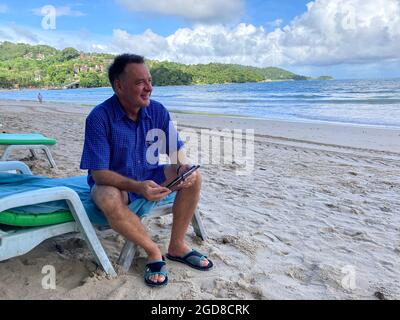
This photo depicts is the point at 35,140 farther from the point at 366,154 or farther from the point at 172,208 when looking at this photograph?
the point at 366,154

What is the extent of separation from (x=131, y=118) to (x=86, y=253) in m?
1.04

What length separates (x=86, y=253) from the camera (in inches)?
109

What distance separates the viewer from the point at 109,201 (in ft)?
7.77

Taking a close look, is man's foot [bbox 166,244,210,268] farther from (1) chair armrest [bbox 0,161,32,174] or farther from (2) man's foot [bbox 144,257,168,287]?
(1) chair armrest [bbox 0,161,32,174]

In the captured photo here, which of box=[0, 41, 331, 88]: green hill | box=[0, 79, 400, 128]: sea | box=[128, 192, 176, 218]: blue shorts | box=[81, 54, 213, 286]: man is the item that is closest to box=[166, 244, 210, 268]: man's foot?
box=[81, 54, 213, 286]: man

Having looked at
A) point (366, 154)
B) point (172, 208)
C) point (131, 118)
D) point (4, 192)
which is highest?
point (131, 118)

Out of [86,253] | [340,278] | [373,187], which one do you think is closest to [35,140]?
[86,253]

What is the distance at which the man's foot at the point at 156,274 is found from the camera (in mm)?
2371

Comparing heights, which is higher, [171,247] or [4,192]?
[4,192]

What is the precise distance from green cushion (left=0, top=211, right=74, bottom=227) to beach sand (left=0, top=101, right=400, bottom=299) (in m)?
0.40

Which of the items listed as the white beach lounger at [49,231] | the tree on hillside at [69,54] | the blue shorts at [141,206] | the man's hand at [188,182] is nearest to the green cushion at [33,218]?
the white beach lounger at [49,231]

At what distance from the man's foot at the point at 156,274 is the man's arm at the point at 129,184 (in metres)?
0.43

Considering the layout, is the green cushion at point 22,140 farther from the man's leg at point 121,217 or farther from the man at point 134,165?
the man's leg at point 121,217

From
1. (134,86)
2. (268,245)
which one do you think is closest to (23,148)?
(134,86)
